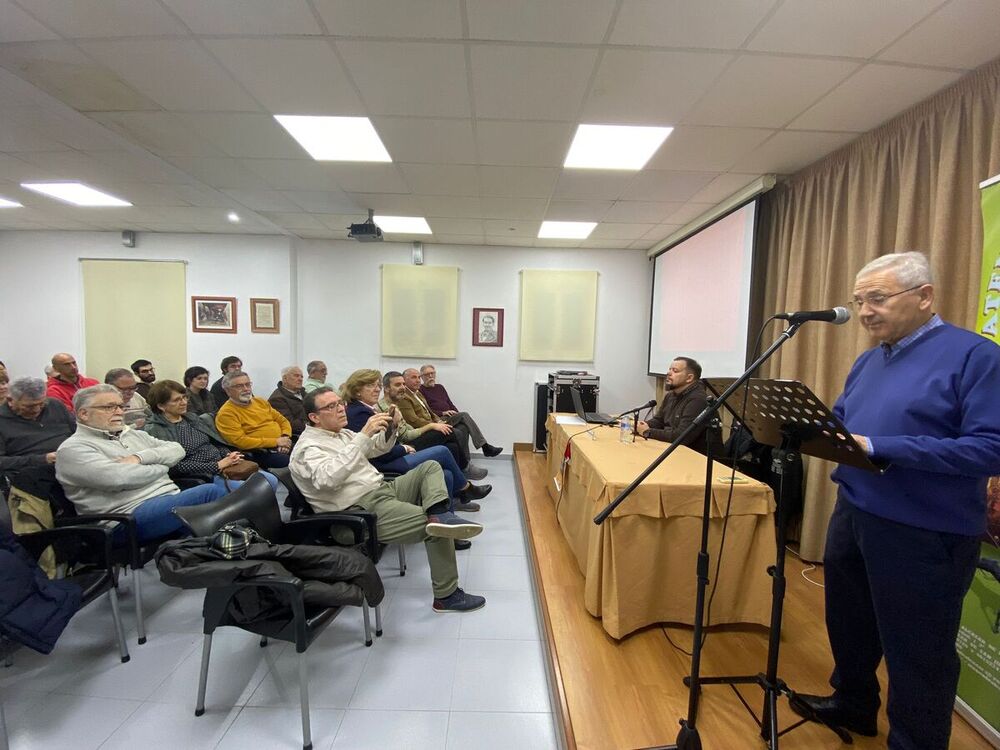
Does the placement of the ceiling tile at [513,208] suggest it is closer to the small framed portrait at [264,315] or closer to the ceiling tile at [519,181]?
the ceiling tile at [519,181]

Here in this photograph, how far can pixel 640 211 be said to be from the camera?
3889 mm

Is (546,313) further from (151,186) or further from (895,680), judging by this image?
(895,680)

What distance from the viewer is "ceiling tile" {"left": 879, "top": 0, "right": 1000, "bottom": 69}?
5.06 feet

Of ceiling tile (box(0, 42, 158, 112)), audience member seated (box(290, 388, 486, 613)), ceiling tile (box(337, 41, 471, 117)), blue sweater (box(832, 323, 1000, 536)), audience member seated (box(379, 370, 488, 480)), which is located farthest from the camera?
audience member seated (box(379, 370, 488, 480))

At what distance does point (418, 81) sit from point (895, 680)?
117 inches

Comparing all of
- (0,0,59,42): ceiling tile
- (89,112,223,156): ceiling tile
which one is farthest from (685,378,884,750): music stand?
(89,112,223,156): ceiling tile

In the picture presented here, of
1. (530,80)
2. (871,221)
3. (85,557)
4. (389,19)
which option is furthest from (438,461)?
(871,221)

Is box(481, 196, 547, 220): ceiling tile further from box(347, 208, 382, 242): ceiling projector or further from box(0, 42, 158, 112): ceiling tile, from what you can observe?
box(0, 42, 158, 112): ceiling tile

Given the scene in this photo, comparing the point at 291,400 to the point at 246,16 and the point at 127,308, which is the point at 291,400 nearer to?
the point at 127,308

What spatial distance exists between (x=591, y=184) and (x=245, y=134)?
8.04 ft

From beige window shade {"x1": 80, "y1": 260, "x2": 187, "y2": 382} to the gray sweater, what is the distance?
12.3 feet

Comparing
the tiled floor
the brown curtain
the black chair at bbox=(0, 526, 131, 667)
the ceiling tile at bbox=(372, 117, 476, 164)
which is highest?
the ceiling tile at bbox=(372, 117, 476, 164)

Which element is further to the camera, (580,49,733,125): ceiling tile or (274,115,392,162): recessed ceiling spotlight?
(274,115,392,162): recessed ceiling spotlight

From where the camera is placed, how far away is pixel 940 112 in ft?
6.77
